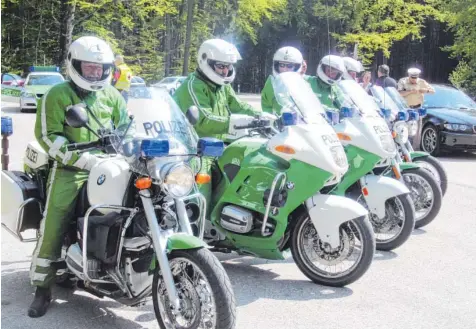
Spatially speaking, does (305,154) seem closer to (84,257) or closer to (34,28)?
(84,257)

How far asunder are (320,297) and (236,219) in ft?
3.01

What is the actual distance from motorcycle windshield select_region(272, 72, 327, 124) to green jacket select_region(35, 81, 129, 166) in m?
1.49

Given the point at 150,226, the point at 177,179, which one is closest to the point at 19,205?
the point at 150,226

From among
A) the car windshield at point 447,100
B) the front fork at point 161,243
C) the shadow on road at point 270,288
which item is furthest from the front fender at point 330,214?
the car windshield at point 447,100

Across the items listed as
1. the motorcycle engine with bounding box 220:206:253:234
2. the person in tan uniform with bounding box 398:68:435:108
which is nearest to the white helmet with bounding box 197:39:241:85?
the motorcycle engine with bounding box 220:206:253:234

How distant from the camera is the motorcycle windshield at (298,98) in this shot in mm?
5578

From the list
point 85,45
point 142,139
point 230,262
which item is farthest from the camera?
point 230,262

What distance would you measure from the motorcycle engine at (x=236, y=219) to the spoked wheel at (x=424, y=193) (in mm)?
2688

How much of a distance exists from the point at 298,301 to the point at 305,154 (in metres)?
1.14

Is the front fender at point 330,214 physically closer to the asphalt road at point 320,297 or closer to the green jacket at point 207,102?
the asphalt road at point 320,297

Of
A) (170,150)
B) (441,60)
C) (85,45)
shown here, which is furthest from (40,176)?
(441,60)

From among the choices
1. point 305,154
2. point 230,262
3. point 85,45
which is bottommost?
point 230,262

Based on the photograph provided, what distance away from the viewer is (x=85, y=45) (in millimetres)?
4562

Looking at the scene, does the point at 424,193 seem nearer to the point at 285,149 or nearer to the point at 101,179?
the point at 285,149
